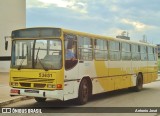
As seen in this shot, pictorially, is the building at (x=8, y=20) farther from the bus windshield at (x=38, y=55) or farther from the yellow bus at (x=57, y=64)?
A: the bus windshield at (x=38, y=55)

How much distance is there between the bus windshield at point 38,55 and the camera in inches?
555

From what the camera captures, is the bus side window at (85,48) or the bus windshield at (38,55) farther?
the bus side window at (85,48)

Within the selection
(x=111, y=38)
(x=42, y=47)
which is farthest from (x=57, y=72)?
(x=111, y=38)

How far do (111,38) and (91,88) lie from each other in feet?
11.2

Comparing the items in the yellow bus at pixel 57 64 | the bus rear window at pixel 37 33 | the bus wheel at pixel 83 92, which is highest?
the bus rear window at pixel 37 33

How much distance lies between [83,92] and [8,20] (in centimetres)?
2451

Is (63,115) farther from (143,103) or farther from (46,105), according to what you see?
(143,103)

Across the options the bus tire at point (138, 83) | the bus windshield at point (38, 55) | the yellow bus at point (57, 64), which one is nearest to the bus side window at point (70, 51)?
the yellow bus at point (57, 64)

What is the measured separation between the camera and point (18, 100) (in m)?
16.7

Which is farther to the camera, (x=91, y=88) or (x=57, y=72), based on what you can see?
(x=91, y=88)

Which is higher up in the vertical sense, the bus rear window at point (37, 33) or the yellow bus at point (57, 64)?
the bus rear window at point (37, 33)

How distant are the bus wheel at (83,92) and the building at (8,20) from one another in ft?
73.9

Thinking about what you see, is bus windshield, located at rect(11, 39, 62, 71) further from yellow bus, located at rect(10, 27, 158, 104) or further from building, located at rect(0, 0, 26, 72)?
building, located at rect(0, 0, 26, 72)

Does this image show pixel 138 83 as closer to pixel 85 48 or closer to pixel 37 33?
pixel 85 48
